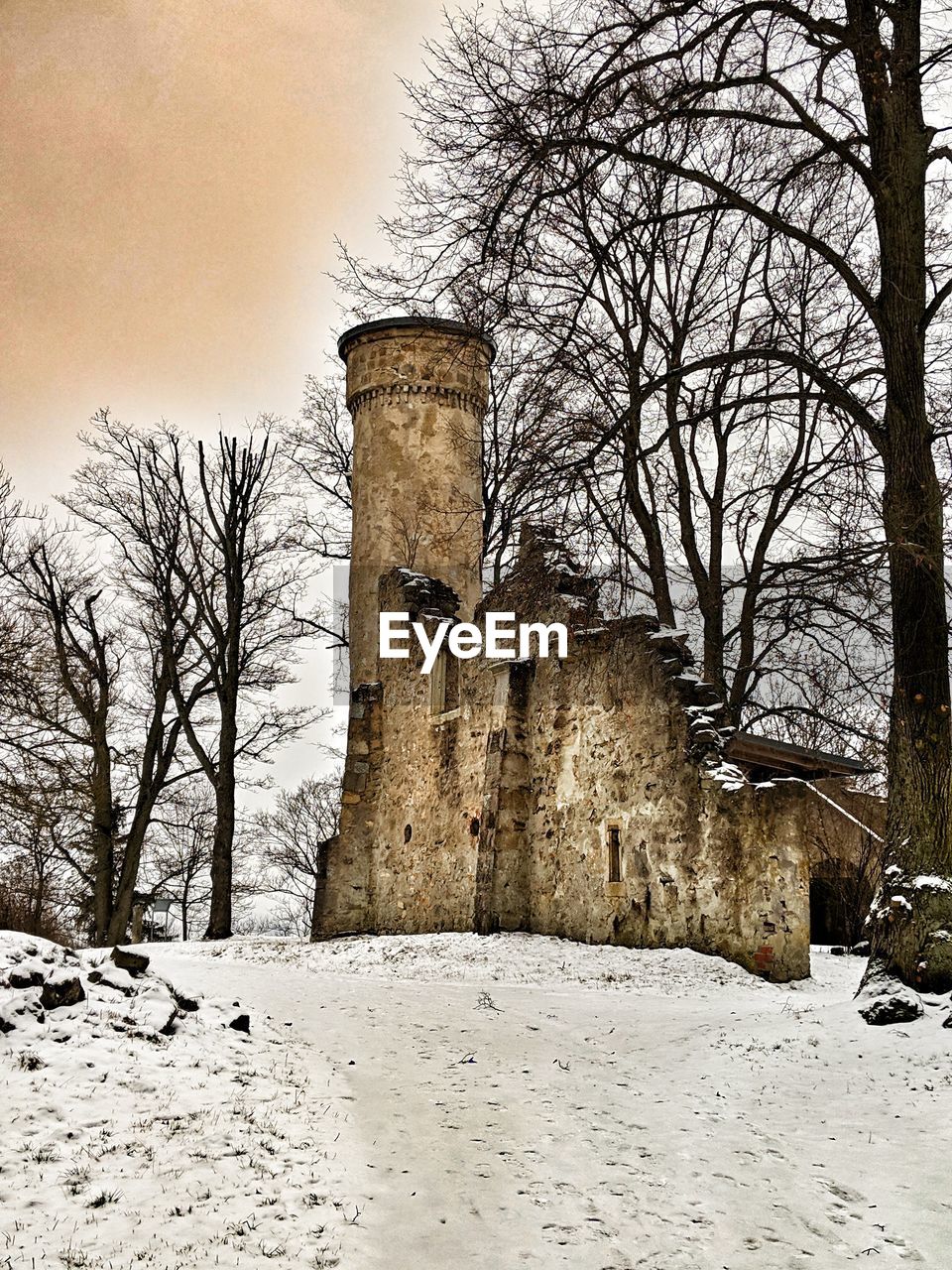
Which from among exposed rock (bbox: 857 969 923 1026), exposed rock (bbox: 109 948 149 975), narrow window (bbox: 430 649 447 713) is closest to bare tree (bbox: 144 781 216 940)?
narrow window (bbox: 430 649 447 713)

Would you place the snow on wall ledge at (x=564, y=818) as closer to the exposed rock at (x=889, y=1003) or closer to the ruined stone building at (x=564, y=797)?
the ruined stone building at (x=564, y=797)

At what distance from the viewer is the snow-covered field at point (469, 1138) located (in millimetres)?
4637

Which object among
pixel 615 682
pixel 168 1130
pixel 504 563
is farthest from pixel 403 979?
pixel 504 563

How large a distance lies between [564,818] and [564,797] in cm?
27

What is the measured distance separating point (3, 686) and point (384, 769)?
→ 6.93 meters

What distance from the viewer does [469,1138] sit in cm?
591

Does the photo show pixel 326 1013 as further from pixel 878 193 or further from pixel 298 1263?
pixel 878 193

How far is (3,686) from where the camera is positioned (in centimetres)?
1595

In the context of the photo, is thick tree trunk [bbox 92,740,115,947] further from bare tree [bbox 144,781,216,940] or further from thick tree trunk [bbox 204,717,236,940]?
bare tree [bbox 144,781,216,940]

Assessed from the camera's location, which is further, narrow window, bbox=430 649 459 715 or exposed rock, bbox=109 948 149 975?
narrow window, bbox=430 649 459 715

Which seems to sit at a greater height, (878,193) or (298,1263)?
(878,193)

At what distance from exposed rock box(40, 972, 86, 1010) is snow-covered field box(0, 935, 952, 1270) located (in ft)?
0.31

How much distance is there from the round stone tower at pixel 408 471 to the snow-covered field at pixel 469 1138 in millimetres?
17004

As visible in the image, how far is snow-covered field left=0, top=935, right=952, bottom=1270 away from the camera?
15.2ft
